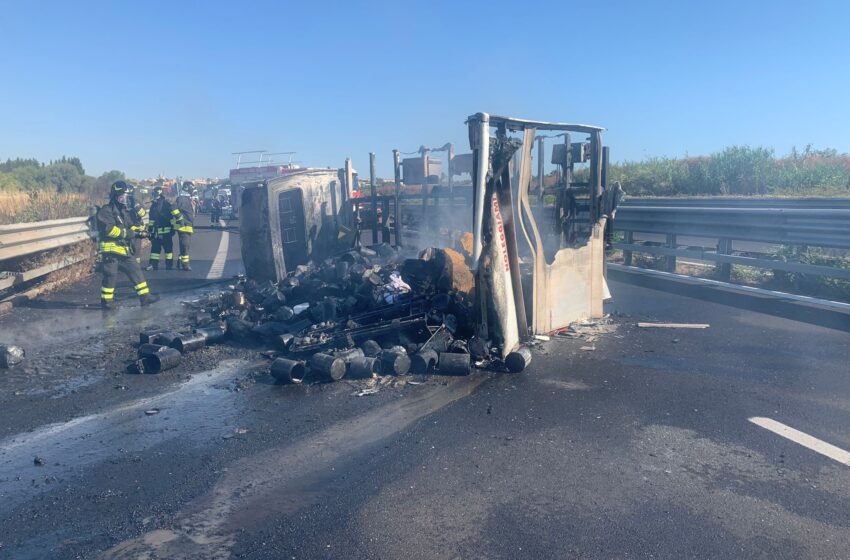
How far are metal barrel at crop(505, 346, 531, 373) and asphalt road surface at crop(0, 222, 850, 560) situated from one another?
0.39ft

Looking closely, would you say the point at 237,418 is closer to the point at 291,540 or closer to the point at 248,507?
the point at 248,507

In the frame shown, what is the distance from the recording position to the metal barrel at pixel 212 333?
7441mm

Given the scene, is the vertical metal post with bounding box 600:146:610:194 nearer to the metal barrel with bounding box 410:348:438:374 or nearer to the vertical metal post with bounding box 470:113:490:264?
the vertical metal post with bounding box 470:113:490:264

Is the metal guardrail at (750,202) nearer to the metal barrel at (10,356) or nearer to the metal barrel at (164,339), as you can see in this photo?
the metal barrel at (164,339)

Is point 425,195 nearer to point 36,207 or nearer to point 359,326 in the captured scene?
point 359,326

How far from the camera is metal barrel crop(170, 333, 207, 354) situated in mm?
7105

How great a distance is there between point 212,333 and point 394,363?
2665 millimetres

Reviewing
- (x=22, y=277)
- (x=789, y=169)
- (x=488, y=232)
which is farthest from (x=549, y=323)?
(x=789, y=169)

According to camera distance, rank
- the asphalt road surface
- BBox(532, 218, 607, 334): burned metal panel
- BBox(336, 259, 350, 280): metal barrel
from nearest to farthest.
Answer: the asphalt road surface < BBox(532, 218, 607, 334): burned metal panel < BBox(336, 259, 350, 280): metal barrel

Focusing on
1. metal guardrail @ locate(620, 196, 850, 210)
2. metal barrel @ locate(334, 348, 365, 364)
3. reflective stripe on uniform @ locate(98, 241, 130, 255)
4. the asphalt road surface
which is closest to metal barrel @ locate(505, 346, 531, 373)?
the asphalt road surface

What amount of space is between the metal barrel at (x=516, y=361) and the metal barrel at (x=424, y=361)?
703 mm

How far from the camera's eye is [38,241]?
11188mm

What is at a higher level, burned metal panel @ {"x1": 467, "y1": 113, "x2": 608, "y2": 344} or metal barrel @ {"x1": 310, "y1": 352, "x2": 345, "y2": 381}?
burned metal panel @ {"x1": 467, "y1": 113, "x2": 608, "y2": 344}

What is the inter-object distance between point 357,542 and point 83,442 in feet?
8.72
